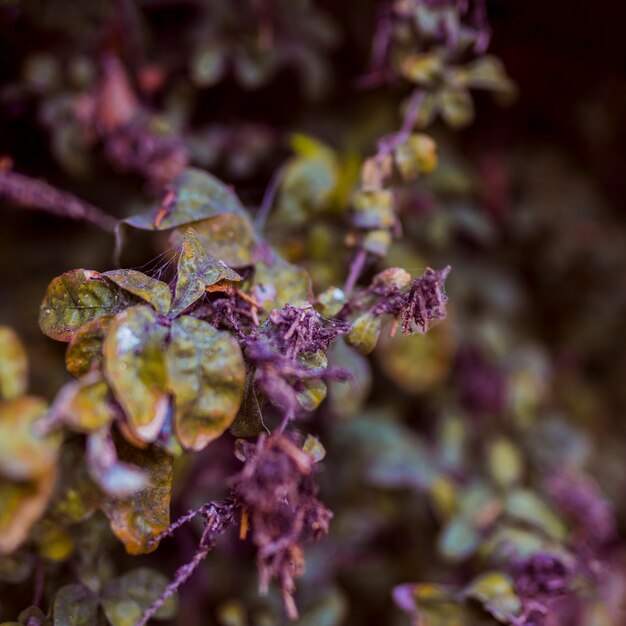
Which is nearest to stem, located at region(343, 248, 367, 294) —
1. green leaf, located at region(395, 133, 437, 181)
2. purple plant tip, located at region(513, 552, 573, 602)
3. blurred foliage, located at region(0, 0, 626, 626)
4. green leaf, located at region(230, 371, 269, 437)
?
blurred foliage, located at region(0, 0, 626, 626)

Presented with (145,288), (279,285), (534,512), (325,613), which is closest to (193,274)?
(145,288)

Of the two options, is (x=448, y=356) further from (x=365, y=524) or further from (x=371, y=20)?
(x=371, y=20)

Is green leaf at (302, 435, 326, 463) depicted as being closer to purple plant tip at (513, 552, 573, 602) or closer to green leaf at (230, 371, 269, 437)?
green leaf at (230, 371, 269, 437)

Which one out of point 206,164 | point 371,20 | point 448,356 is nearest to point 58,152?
point 206,164

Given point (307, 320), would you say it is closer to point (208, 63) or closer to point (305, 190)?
point (305, 190)

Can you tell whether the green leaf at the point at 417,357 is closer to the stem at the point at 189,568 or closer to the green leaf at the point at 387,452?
the green leaf at the point at 387,452

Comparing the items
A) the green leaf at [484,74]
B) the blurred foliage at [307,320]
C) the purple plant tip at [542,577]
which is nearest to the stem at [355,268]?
the blurred foliage at [307,320]
